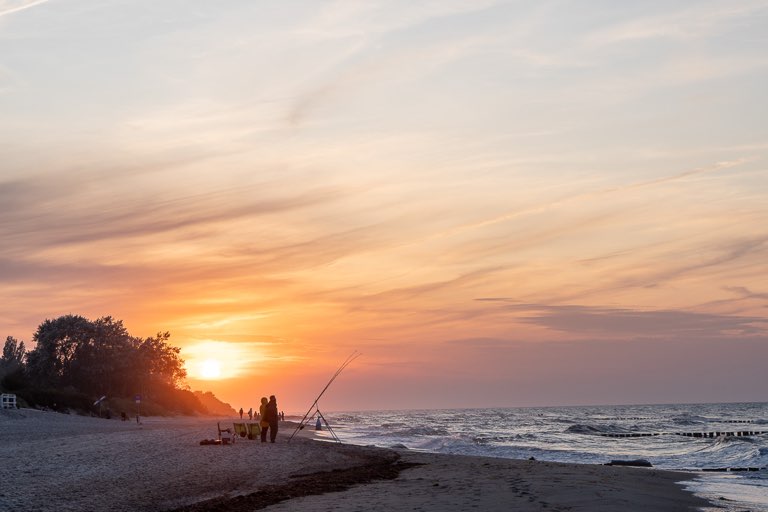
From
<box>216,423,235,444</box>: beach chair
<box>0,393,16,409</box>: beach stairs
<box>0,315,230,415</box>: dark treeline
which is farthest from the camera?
<box>0,315,230,415</box>: dark treeline

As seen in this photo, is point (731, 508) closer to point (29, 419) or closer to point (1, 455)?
point (1, 455)

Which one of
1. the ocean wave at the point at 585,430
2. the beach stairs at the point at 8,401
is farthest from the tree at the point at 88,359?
the ocean wave at the point at 585,430

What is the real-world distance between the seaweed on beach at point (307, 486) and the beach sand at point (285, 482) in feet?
0.09

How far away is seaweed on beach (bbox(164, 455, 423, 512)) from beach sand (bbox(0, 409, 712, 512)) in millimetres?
28

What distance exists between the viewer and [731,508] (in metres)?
17.6

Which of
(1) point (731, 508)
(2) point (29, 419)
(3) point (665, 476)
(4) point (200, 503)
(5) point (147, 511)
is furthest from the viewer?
(2) point (29, 419)

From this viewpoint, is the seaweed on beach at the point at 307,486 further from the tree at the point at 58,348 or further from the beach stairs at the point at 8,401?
the tree at the point at 58,348

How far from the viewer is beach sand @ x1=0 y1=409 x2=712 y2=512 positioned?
1549 cm

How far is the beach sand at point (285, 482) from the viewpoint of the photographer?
610 inches

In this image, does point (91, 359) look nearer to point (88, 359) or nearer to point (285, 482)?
point (88, 359)

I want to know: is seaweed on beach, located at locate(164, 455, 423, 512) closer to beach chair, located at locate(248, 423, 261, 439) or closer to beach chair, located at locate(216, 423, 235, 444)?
beach chair, located at locate(216, 423, 235, 444)

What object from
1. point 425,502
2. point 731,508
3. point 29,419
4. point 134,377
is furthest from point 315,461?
point 134,377

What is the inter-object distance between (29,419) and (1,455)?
941 inches

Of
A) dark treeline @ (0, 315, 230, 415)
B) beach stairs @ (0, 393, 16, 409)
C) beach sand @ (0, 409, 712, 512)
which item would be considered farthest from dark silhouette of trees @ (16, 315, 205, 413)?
beach sand @ (0, 409, 712, 512)
